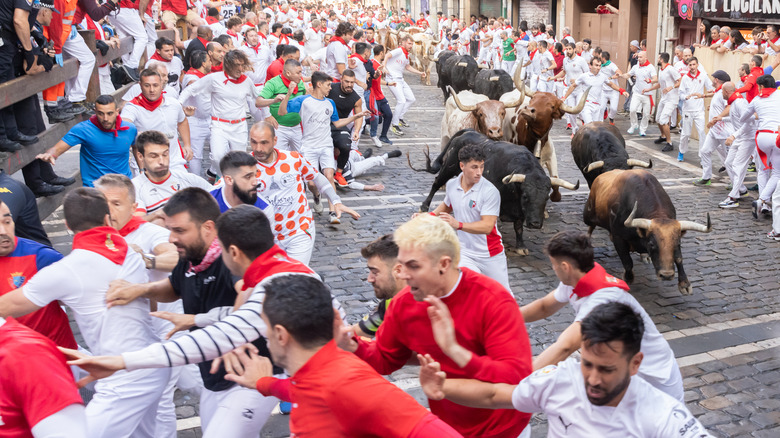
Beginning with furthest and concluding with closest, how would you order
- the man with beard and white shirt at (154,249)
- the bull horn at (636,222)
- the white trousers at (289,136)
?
the white trousers at (289,136) < the bull horn at (636,222) < the man with beard and white shirt at (154,249)

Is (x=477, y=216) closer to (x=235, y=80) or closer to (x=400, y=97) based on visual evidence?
(x=235, y=80)

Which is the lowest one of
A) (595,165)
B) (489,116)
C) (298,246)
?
(298,246)

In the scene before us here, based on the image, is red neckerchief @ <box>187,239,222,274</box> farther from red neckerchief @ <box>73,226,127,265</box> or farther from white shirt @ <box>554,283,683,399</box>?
white shirt @ <box>554,283,683,399</box>

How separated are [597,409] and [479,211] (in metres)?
3.66

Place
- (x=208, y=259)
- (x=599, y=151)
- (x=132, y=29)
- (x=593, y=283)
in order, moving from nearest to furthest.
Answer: (x=208, y=259)
(x=593, y=283)
(x=599, y=151)
(x=132, y=29)

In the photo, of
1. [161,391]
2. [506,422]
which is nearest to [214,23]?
[161,391]

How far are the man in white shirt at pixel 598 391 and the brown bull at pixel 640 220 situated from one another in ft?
16.9

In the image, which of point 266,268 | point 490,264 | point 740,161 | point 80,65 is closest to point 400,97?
point 740,161

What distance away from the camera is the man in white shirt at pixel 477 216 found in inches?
259

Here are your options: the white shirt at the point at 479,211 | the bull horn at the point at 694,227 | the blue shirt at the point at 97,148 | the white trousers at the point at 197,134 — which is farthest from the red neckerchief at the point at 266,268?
the white trousers at the point at 197,134

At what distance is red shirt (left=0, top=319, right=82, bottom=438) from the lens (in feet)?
9.64

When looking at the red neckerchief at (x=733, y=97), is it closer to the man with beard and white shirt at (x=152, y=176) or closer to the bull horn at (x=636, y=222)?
the bull horn at (x=636, y=222)

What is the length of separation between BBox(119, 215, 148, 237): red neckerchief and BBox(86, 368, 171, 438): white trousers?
4.58 feet

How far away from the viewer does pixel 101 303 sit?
4.32 meters
